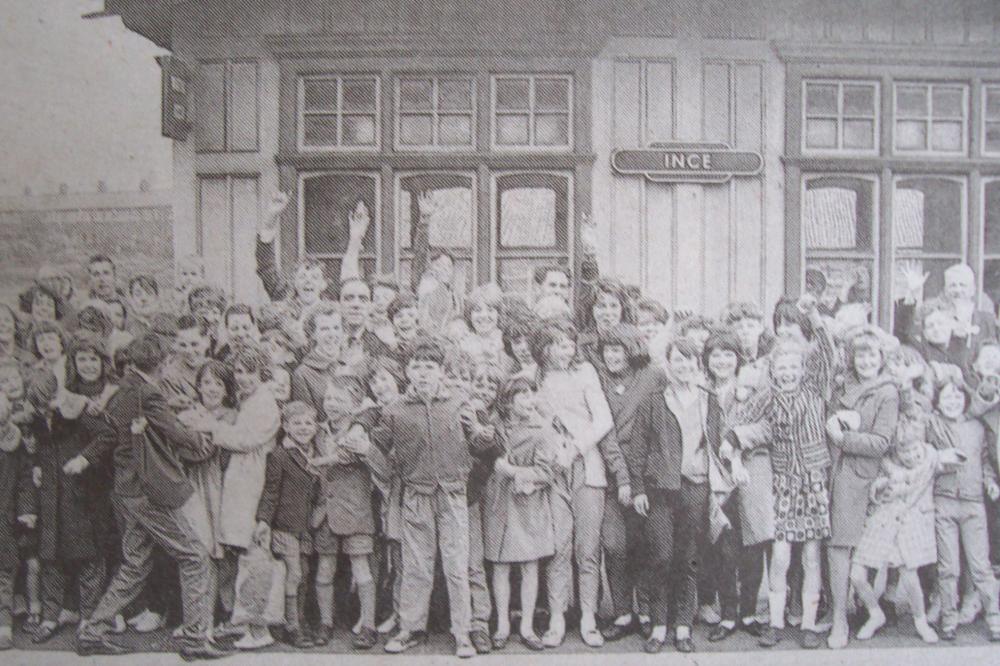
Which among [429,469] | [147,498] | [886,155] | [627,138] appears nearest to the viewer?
[429,469]

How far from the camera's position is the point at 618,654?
11.1 feet

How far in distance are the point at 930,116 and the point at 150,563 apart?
4039 millimetres

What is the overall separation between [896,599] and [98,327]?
377 cm

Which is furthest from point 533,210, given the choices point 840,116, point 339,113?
point 840,116

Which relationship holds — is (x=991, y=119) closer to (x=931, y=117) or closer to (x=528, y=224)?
(x=931, y=117)

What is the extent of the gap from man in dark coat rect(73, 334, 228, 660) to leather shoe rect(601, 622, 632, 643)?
5.48 ft

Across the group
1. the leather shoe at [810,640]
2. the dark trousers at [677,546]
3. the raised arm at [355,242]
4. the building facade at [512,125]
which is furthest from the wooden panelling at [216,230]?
the leather shoe at [810,640]

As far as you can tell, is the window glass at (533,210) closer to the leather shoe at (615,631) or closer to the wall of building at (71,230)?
the wall of building at (71,230)

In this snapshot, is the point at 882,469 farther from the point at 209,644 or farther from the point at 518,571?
the point at 209,644

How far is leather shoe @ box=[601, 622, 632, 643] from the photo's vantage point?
134 inches

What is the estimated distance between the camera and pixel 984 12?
3574mm

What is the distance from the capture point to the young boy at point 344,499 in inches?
130

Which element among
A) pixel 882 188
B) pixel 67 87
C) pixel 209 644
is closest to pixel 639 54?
pixel 882 188

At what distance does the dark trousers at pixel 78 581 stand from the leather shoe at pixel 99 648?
0.11 m
